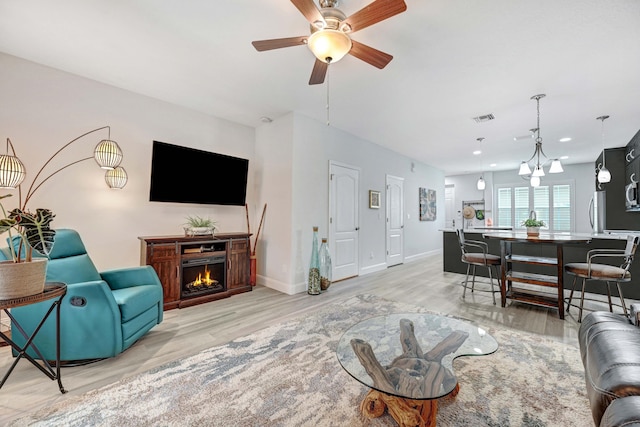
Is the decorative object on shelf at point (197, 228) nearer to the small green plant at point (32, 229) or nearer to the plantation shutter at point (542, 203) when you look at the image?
the small green plant at point (32, 229)

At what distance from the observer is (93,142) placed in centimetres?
318

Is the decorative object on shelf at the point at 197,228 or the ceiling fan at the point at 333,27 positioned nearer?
the ceiling fan at the point at 333,27

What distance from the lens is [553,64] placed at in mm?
2660

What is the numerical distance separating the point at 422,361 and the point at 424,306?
214 cm

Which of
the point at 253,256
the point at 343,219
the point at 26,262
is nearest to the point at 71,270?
the point at 26,262

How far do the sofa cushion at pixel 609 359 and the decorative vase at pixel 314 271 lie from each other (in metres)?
2.84

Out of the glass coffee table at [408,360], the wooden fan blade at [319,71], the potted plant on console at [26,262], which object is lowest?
the glass coffee table at [408,360]

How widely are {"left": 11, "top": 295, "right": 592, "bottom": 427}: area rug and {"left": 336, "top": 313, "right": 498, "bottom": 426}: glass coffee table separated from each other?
0.22 metres

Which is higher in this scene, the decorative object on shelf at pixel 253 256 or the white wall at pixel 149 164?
the white wall at pixel 149 164

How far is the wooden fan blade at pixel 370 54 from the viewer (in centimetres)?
200

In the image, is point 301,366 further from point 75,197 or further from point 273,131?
point 273,131

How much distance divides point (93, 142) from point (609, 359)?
4772 mm

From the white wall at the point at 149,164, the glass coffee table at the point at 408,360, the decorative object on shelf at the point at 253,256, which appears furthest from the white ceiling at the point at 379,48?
the glass coffee table at the point at 408,360

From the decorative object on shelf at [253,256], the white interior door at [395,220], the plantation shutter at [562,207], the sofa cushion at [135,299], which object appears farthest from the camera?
the plantation shutter at [562,207]
